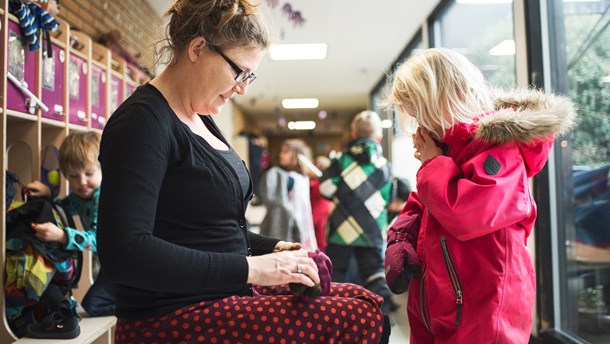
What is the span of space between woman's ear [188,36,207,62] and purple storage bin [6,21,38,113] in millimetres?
1345

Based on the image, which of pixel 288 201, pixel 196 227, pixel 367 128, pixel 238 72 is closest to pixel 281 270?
pixel 196 227

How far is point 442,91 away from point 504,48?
2.42 m

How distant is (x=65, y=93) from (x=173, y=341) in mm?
2204

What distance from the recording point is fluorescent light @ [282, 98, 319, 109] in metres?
11.7

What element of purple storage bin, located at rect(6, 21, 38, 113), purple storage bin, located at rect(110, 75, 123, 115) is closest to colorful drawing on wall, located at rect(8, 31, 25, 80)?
purple storage bin, located at rect(6, 21, 38, 113)

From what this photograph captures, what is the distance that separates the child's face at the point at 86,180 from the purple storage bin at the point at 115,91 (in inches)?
54.8

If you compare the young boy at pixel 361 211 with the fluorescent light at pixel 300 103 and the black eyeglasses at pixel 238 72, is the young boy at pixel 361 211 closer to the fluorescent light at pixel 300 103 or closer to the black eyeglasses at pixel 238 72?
the black eyeglasses at pixel 238 72

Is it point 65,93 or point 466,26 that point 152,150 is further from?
point 466,26

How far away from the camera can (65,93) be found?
292 centimetres

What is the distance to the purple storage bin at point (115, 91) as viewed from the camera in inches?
151

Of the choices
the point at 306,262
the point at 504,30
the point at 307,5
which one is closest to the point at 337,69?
the point at 307,5

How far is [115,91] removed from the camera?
396cm

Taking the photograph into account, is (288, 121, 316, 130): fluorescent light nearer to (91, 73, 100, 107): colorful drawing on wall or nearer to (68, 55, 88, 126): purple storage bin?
(91, 73, 100, 107): colorful drawing on wall

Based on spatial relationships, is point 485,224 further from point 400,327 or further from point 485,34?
point 485,34
